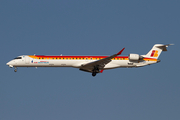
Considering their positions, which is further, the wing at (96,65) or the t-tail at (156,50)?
the t-tail at (156,50)

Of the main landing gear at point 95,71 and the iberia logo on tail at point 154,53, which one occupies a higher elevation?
the iberia logo on tail at point 154,53

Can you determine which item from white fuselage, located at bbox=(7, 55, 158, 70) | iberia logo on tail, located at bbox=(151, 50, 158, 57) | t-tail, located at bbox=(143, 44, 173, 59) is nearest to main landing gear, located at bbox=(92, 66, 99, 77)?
white fuselage, located at bbox=(7, 55, 158, 70)

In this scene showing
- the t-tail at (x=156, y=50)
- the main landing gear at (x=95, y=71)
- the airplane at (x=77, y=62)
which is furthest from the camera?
the t-tail at (x=156, y=50)

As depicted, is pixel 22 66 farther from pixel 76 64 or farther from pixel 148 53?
pixel 148 53

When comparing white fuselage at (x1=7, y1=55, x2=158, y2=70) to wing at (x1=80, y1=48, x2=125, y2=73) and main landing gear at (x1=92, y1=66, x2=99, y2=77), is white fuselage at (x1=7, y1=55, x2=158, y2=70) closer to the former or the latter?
wing at (x1=80, y1=48, x2=125, y2=73)

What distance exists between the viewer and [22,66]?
47188mm

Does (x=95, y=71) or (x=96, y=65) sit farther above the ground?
(x=96, y=65)

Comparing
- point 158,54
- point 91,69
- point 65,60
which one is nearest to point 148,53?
point 158,54

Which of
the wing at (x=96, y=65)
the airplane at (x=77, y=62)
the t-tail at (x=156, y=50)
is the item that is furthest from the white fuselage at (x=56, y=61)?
the t-tail at (x=156, y=50)

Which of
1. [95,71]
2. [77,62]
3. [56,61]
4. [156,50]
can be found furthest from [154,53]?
[56,61]

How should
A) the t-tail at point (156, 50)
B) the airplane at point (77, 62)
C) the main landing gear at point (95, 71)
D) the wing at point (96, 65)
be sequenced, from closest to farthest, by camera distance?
1. the wing at point (96, 65)
2. the main landing gear at point (95, 71)
3. the airplane at point (77, 62)
4. the t-tail at point (156, 50)

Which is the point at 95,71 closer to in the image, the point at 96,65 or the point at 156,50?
the point at 96,65

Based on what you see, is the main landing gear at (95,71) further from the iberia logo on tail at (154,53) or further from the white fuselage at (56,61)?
the iberia logo on tail at (154,53)

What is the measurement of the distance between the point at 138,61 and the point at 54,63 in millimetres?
12179
